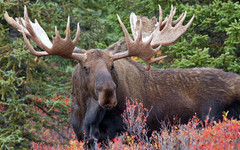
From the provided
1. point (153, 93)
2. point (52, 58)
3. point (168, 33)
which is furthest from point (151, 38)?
point (52, 58)

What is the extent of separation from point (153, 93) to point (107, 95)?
1.54 meters

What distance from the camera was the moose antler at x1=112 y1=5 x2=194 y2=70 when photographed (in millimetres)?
6367

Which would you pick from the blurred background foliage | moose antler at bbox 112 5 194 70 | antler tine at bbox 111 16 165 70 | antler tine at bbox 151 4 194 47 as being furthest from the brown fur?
the blurred background foliage

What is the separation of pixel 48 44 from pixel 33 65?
203cm

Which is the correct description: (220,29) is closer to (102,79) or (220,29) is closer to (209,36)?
(209,36)

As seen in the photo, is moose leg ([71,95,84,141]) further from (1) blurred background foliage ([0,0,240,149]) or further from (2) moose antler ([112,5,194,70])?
(1) blurred background foliage ([0,0,240,149])

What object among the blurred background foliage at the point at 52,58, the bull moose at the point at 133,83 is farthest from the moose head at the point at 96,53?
the blurred background foliage at the point at 52,58

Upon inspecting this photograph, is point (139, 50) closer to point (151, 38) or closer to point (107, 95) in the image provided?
point (151, 38)

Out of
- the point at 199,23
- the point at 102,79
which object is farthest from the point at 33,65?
the point at 199,23

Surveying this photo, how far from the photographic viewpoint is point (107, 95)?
18.5 feet

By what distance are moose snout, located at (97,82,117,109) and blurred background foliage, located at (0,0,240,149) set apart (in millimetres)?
2375

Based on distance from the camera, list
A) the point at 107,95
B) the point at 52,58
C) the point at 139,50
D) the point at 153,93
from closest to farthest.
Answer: the point at 107,95 < the point at 139,50 < the point at 153,93 < the point at 52,58

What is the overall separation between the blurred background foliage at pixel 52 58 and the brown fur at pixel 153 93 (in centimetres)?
107

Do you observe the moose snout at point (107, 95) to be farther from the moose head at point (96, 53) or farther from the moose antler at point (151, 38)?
the moose antler at point (151, 38)
